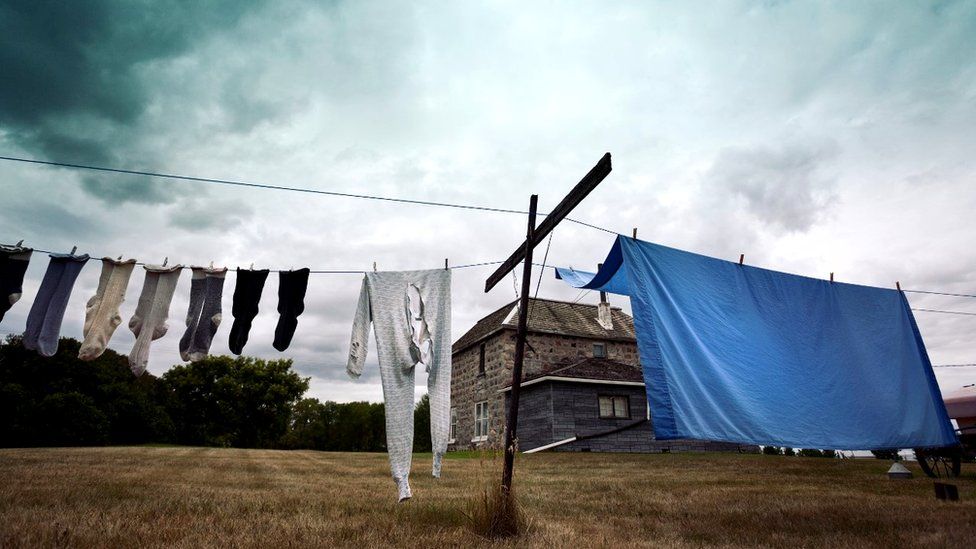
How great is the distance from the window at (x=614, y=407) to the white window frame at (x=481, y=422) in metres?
5.16

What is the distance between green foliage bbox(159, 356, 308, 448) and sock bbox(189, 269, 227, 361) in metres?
37.3

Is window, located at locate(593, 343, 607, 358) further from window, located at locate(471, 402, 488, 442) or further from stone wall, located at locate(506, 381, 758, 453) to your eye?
window, located at locate(471, 402, 488, 442)

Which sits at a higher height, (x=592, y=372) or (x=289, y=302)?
(x=592, y=372)

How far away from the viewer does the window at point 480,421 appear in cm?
2270

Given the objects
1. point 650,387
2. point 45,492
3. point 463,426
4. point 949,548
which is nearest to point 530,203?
point 650,387

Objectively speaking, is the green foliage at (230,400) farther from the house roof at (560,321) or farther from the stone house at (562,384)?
the house roof at (560,321)

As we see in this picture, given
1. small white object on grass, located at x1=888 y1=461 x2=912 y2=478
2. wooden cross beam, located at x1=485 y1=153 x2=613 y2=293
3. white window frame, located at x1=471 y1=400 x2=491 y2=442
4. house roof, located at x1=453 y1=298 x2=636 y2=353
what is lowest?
small white object on grass, located at x1=888 y1=461 x2=912 y2=478

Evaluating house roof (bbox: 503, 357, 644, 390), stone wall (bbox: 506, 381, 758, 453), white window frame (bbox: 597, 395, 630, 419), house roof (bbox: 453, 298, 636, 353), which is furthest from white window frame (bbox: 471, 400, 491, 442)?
white window frame (bbox: 597, 395, 630, 419)

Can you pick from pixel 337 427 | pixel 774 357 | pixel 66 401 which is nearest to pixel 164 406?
pixel 66 401

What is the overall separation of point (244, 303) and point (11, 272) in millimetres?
3055

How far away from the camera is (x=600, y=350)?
23.1 metres

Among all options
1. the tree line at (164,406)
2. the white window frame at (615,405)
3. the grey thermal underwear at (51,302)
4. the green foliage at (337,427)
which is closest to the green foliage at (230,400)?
the tree line at (164,406)

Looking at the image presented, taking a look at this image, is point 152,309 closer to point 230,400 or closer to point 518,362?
point 518,362

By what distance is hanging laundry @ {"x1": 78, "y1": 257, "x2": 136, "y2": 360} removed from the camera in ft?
22.8
